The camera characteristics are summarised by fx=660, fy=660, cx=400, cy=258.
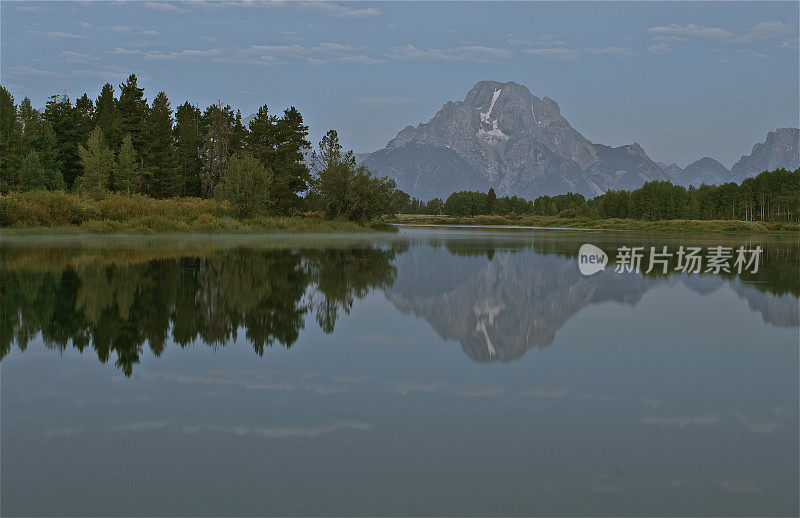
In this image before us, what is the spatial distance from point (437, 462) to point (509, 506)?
83cm

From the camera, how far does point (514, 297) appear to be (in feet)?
52.0

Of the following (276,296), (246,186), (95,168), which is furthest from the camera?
(95,168)

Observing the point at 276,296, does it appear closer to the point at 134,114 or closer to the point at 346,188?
the point at 346,188

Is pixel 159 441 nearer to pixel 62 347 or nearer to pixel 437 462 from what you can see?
pixel 437 462

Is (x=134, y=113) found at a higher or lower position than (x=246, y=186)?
higher

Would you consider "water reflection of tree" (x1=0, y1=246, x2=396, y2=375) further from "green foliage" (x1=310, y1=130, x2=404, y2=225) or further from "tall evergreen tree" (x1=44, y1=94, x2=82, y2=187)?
"tall evergreen tree" (x1=44, y1=94, x2=82, y2=187)

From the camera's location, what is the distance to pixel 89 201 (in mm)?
49938

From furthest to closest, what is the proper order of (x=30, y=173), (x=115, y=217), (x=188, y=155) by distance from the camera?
1. (x=188, y=155)
2. (x=30, y=173)
3. (x=115, y=217)

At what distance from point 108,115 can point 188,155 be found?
17871mm

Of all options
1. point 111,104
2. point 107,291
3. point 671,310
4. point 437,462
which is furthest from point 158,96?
point 437,462

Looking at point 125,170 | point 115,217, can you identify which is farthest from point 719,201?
point 115,217

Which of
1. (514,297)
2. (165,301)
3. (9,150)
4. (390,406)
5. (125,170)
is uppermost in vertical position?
(9,150)

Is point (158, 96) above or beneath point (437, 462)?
above

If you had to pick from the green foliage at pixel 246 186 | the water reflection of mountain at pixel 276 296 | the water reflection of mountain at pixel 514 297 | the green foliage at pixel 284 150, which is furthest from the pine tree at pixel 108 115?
the water reflection of mountain at pixel 514 297
